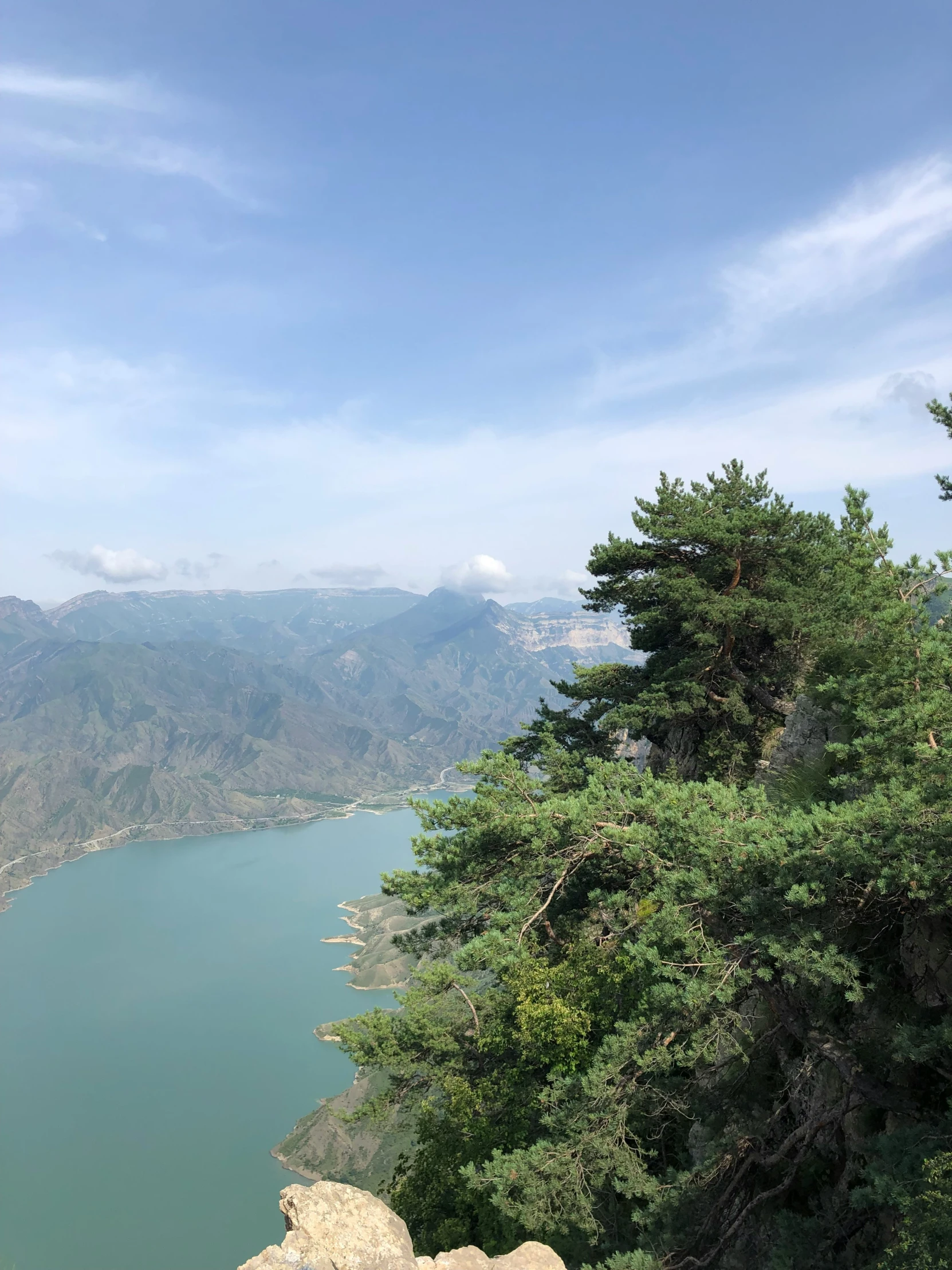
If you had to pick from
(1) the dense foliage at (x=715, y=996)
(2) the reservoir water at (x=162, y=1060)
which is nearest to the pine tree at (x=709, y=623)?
(1) the dense foliage at (x=715, y=996)

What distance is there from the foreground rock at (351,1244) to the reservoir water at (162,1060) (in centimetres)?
3412

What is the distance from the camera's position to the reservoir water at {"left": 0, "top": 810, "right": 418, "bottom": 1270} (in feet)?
194

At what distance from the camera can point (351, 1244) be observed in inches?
227

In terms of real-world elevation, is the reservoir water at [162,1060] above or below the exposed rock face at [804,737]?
below

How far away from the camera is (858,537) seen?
12016mm

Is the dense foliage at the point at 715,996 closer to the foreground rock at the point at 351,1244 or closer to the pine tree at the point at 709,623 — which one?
the pine tree at the point at 709,623

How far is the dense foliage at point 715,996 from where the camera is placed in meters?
7.28

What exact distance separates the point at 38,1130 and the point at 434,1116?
3350 inches

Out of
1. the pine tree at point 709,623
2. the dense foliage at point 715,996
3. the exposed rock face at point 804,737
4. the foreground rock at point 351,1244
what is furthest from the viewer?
the pine tree at point 709,623

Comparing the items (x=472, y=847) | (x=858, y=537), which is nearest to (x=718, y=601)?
(x=858, y=537)

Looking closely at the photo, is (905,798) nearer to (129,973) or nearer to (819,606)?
(819,606)

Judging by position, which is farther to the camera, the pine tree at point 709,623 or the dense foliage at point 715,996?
the pine tree at point 709,623

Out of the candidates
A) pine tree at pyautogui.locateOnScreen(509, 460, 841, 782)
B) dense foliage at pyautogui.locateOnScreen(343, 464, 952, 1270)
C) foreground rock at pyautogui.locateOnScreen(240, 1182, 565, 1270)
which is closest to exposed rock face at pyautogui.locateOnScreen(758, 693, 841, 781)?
dense foliage at pyautogui.locateOnScreen(343, 464, 952, 1270)

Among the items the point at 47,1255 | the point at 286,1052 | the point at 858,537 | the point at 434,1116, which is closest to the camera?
the point at 858,537
